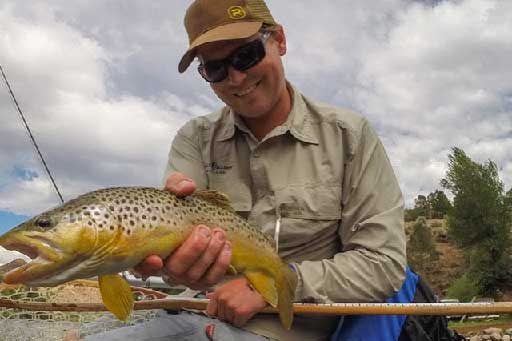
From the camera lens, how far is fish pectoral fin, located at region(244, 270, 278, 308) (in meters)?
3.28

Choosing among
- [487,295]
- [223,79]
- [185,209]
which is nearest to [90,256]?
[185,209]

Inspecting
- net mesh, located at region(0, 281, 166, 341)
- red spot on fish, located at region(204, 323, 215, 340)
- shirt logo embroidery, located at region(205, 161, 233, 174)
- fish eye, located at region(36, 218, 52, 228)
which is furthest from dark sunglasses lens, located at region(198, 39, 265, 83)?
net mesh, located at region(0, 281, 166, 341)

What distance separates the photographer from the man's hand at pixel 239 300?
134 inches

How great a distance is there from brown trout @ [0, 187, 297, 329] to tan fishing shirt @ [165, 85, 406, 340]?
321mm

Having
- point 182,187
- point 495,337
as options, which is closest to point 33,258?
point 182,187

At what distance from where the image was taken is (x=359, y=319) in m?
3.55

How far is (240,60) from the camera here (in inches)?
152

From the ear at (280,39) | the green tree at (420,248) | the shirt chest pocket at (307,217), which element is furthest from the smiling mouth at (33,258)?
the green tree at (420,248)

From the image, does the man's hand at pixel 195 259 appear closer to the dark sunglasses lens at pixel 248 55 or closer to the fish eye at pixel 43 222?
the fish eye at pixel 43 222

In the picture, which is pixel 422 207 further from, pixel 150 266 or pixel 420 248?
pixel 150 266

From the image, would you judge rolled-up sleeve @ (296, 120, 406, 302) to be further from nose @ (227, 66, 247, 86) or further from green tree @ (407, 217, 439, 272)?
green tree @ (407, 217, 439, 272)

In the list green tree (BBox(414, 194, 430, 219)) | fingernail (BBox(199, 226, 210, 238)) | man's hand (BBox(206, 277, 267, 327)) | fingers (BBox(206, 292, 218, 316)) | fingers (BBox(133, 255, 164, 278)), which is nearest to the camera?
fingers (BBox(133, 255, 164, 278))

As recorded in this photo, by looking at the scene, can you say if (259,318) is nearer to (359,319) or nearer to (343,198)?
(359,319)

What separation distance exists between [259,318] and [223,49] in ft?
5.46
